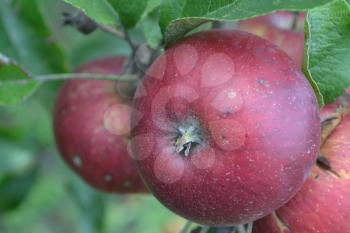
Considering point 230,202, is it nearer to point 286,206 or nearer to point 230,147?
point 230,147

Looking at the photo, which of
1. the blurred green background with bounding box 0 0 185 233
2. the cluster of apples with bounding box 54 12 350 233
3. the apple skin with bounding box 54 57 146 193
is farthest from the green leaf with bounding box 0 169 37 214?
the cluster of apples with bounding box 54 12 350 233

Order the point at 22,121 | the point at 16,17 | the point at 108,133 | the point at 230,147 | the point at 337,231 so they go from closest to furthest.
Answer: the point at 230,147 → the point at 337,231 → the point at 108,133 → the point at 16,17 → the point at 22,121

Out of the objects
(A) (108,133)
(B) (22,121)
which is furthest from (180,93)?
(B) (22,121)

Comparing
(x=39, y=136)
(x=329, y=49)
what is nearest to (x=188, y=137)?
(x=329, y=49)

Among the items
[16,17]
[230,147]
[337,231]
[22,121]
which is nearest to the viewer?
[230,147]

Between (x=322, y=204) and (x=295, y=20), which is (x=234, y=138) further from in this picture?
(x=295, y=20)
